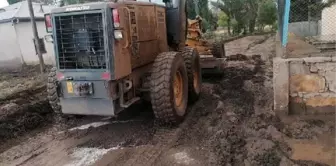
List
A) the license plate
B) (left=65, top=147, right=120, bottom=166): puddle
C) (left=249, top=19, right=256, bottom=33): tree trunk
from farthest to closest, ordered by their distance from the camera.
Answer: (left=249, top=19, right=256, bottom=33): tree trunk, the license plate, (left=65, top=147, right=120, bottom=166): puddle

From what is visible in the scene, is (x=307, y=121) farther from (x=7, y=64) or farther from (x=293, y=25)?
(x=7, y=64)

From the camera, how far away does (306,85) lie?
241 inches

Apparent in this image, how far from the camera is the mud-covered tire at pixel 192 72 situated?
757cm

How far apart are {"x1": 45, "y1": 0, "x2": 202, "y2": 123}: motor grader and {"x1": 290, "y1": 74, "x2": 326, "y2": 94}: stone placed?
200 cm

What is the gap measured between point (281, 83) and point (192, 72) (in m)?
2.05

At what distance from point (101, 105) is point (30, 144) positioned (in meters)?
1.49

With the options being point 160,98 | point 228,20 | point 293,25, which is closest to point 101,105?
point 160,98

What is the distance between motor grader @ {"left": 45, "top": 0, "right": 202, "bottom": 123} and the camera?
5520 mm

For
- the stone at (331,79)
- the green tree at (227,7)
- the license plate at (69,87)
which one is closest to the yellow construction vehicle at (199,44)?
the stone at (331,79)

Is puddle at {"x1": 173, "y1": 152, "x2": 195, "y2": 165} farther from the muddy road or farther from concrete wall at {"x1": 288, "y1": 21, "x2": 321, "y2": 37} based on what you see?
concrete wall at {"x1": 288, "y1": 21, "x2": 321, "y2": 37}

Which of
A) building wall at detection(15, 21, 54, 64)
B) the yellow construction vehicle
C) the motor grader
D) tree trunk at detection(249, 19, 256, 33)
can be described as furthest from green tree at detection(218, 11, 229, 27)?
the motor grader

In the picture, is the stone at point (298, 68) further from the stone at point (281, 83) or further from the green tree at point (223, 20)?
the green tree at point (223, 20)

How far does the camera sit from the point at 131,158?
5.17 meters

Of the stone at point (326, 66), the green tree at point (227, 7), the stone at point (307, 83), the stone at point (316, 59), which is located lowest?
the stone at point (307, 83)
